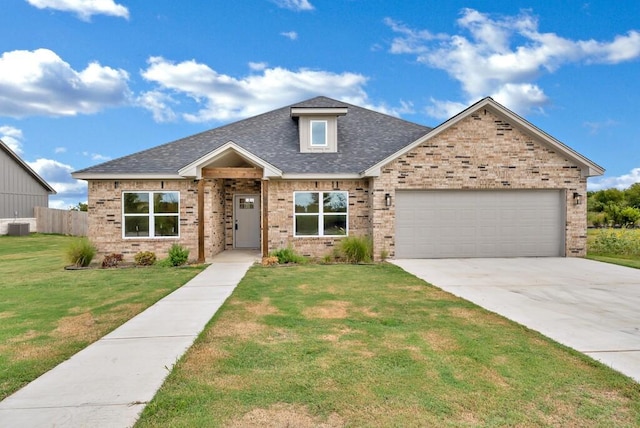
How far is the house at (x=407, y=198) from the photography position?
13.2 meters

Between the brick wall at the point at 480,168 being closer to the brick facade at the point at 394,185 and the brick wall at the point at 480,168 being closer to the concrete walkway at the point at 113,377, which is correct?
the brick facade at the point at 394,185

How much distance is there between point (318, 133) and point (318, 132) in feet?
0.14

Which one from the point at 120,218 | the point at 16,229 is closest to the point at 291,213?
the point at 120,218

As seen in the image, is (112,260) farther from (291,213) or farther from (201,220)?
(291,213)

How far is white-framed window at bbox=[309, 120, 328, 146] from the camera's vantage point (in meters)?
15.3

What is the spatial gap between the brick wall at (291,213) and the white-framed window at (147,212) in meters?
3.55

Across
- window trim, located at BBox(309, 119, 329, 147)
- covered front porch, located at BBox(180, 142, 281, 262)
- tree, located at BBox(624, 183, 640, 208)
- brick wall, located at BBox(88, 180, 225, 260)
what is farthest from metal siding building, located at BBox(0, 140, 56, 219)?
tree, located at BBox(624, 183, 640, 208)

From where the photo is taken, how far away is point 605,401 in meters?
3.37

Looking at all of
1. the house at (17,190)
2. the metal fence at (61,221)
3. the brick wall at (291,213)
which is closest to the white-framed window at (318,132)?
the brick wall at (291,213)

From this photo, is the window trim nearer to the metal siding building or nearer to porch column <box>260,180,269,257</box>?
porch column <box>260,180,269,257</box>

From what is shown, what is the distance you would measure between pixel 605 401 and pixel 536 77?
61.0 ft

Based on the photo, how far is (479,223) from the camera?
13.7m

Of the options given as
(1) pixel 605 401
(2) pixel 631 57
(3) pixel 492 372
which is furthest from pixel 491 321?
(2) pixel 631 57

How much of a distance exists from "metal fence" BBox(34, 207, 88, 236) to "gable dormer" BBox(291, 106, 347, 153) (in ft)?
61.0
